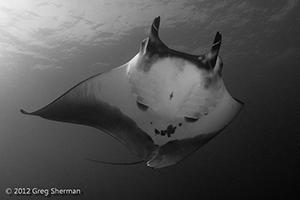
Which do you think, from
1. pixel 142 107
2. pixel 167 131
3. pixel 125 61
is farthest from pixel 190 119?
pixel 125 61

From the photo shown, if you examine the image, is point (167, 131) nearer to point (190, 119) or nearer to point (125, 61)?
point (190, 119)

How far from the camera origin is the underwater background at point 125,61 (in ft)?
36.9

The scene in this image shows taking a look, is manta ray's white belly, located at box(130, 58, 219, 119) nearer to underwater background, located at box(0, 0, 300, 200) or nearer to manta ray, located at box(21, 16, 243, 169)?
manta ray, located at box(21, 16, 243, 169)

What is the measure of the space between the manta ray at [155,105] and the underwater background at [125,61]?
879 centimetres

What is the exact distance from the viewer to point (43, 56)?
1460 centimetres

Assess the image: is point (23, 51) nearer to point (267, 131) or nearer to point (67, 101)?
point (67, 101)

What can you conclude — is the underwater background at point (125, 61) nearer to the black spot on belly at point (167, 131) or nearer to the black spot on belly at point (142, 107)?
the black spot on belly at point (142, 107)

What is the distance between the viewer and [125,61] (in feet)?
52.7

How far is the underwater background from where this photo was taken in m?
11.2

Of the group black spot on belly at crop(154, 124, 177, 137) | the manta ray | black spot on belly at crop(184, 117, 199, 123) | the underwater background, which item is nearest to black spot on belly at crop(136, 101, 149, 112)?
the manta ray

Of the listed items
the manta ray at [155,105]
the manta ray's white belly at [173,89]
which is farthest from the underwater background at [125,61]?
the manta ray's white belly at [173,89]

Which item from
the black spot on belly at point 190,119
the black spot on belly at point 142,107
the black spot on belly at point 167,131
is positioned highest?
the black spot on belly at point 142,107

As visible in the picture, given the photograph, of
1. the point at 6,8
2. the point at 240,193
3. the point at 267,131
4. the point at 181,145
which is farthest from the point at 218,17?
the point at 267,131

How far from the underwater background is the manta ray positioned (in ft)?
28.9
